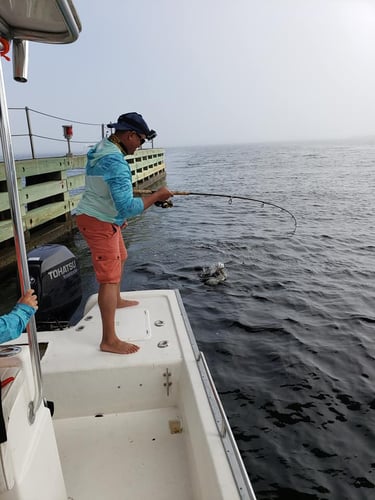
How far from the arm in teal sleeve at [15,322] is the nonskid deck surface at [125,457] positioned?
1.22m

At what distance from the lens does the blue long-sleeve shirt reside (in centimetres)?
261

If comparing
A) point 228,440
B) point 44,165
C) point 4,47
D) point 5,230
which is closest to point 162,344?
point 228,440

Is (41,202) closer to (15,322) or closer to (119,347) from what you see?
(119,347)

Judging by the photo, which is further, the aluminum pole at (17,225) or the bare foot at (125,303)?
the bare foot at (125,303)

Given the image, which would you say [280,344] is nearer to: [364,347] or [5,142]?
[364,347]

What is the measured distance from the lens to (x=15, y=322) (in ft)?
4.81

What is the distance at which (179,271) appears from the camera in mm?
7988

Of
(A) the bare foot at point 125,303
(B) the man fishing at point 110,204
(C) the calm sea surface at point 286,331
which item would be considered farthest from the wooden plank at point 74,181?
(B) the man fishing at point 110,204

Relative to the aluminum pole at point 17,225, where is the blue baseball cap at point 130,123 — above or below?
above

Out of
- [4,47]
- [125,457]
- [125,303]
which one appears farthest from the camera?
[125,303]

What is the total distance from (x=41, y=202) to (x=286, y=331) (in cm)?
747

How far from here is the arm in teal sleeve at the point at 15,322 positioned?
143cm

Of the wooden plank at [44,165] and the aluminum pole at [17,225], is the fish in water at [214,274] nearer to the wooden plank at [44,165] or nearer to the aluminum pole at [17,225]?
the wooden plank at [44,165]

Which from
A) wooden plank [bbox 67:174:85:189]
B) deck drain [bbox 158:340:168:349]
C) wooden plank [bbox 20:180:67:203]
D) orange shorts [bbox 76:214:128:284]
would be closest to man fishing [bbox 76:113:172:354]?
orange shorts [bbox 76:214:128:284]
